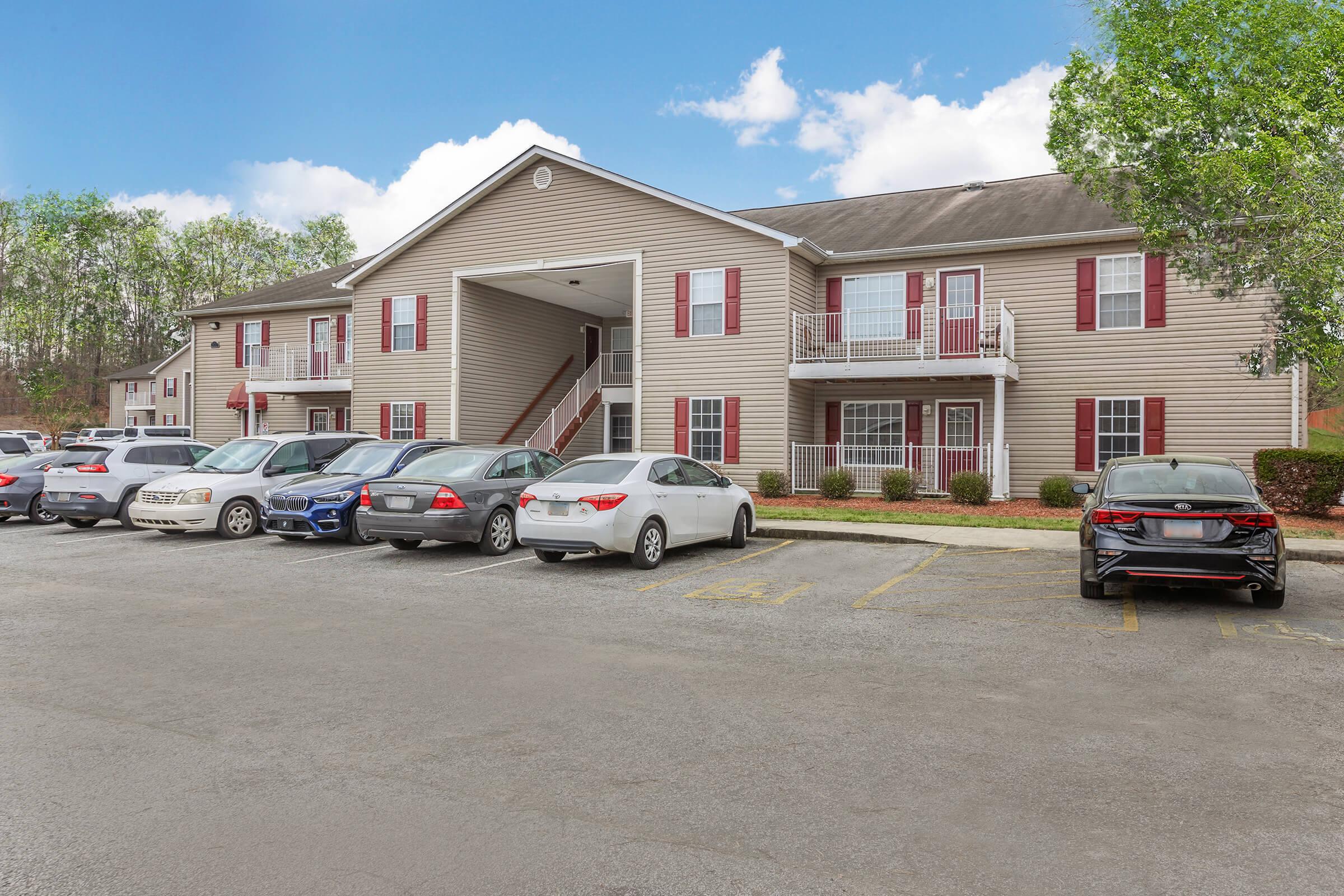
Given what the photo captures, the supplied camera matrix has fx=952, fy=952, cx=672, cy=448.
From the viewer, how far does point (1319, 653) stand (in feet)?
23.7

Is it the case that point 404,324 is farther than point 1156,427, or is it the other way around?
point 404,324

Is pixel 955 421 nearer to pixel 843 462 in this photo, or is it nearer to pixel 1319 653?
pixel 843 462

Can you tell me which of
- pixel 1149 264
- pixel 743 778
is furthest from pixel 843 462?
pixel 743 778

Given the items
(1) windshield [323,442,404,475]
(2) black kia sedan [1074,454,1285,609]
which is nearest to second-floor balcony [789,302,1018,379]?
(1) windshield [323,442,404,475]

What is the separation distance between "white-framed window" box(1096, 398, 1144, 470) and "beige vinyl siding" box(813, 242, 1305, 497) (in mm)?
256

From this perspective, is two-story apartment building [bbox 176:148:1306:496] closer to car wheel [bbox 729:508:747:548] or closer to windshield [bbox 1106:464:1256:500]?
car wheel [bbox 729:508:747:548]

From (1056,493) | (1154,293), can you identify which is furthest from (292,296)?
(1154,293)

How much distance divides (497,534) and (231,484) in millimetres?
5144

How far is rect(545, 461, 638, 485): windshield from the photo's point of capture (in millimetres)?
11620

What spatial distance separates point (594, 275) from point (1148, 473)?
1730 cm

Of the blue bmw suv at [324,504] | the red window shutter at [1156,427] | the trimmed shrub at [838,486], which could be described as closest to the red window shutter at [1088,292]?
the red window shutter at [1156,427]

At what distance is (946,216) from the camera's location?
77.6ft

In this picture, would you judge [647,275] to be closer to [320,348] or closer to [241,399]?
[320,348]

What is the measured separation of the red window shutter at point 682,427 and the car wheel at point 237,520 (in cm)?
1013
